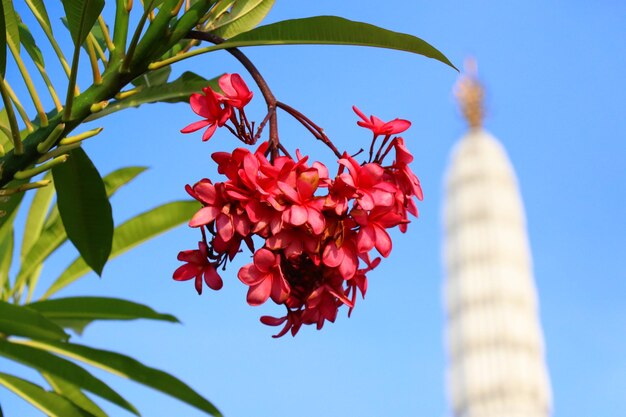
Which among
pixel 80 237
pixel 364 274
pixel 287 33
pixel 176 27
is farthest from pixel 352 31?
pixel 80 237

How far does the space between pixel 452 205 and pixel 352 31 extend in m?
26.3

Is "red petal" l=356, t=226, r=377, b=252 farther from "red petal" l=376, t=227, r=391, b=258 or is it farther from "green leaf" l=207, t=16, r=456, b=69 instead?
"green leaf" l=207, t=16, r=456, b=69

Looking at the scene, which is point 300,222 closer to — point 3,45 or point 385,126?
point 385,126

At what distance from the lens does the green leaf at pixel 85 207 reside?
4.19ft

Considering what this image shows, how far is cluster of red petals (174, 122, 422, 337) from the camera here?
0.94 m

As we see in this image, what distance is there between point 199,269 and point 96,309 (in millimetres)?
903

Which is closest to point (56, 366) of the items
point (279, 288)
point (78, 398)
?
point (78, 398)

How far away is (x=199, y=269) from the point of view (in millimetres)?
1024

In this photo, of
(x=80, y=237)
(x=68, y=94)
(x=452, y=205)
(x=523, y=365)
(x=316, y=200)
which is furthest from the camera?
(x=452, y=205)

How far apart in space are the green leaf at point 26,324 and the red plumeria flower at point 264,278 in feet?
1.96

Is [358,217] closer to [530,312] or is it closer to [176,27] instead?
[176,27]

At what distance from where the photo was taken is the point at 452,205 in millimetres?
27141

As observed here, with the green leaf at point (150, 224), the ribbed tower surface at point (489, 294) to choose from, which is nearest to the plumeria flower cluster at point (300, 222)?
the green leaf at point (150, 224)

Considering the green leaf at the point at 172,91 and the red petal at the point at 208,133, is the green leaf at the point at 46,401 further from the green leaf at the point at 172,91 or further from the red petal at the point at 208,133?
the red petal at the point at 208,133
